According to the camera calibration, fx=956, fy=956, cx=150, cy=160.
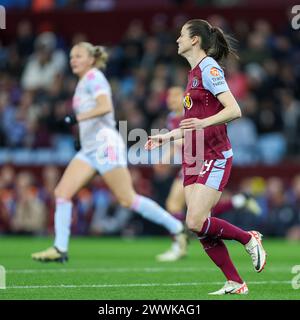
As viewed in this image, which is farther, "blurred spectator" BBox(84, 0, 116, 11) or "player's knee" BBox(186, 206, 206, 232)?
"blurred spectator" BBox(84, 0, 116, 11)

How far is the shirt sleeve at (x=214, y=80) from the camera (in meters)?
8.16

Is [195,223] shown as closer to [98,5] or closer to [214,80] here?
[214,80]

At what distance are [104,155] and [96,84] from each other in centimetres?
88

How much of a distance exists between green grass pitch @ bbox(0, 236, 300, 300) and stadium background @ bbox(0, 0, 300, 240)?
344 centimetres

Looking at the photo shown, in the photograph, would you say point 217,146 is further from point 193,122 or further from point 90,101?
point 90,101

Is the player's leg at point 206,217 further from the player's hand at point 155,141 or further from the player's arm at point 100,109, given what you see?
the player's arm at point 100,109

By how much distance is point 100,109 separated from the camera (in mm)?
11602

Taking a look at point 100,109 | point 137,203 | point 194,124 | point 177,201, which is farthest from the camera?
point 177,201

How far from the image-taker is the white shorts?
1170 centimetres

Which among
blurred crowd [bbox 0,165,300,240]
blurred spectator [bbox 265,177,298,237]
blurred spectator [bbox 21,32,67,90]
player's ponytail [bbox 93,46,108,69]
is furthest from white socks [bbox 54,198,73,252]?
blurred spectator [bbox 21,32,67,90]

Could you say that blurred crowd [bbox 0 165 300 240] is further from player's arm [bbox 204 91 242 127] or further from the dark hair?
player's arm [bbox 204 91 242 127]

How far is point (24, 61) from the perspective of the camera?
23.3 m

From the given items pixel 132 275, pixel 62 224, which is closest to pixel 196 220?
pixel 132 275
